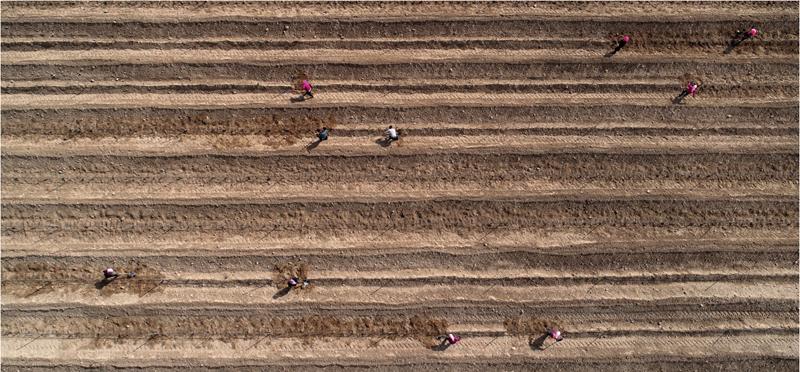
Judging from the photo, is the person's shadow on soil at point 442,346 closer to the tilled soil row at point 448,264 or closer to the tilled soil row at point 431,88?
the tilled soil row at point 448,264

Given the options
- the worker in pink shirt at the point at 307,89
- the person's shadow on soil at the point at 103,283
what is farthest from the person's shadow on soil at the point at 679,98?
the person's shadow on soil at the point at 103,283

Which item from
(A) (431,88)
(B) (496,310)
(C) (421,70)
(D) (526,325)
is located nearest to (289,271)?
(B) (496,310)

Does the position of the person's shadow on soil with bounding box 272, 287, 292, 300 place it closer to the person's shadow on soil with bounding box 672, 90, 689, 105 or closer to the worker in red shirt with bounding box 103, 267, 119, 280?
the worker in red shirt with bounding box 103, 267, 119, 280

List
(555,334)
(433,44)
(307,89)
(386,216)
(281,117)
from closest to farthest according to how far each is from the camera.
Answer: (555,334) < (386,216) < (307,89) < (281,117) < (433,44)

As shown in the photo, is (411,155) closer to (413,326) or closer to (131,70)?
(413,326)

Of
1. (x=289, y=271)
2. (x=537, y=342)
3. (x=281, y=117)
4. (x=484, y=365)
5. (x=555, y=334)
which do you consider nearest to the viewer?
(x=555, y=334)

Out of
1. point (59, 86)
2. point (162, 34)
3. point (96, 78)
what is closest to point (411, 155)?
point (162, 34)

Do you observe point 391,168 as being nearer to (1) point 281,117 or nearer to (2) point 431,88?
(2) point 431,88
